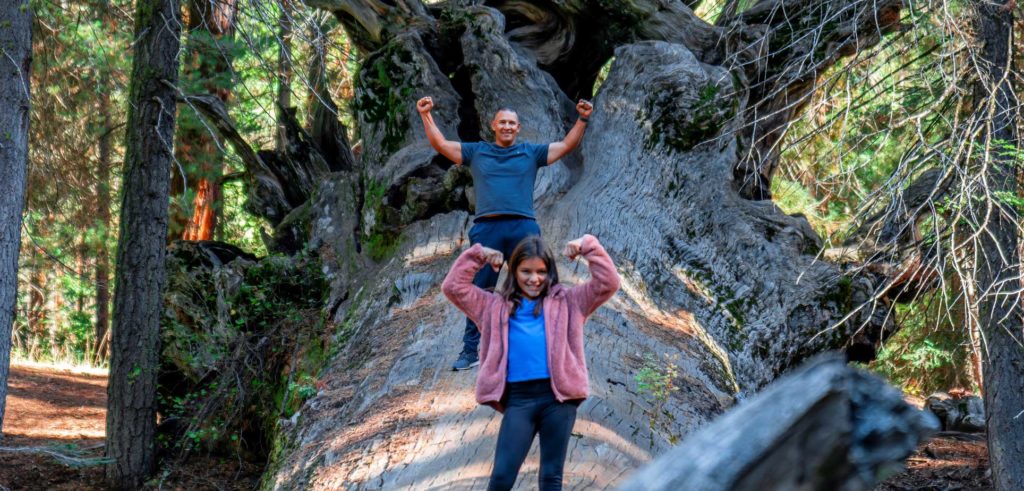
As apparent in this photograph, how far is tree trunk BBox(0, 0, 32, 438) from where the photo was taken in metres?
7.02

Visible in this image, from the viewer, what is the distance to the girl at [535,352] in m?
4.55

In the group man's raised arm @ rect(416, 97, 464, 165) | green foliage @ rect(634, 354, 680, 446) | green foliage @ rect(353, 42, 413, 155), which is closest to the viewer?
green foliage @ rect(634, 354, 680, 446)

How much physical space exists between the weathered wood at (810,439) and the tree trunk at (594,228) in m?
3.45

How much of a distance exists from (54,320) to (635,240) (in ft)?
66.9

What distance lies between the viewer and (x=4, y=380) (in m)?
7.55

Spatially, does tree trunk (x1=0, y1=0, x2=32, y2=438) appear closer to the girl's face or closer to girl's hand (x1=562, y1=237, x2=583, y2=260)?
the girl's face

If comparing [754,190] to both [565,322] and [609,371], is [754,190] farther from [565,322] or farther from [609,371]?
[565,322]

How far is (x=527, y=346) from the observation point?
466 cm

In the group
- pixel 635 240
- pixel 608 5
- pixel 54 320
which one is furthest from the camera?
pixel 54 320

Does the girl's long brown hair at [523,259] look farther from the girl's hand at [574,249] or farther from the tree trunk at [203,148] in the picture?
the tree trunk at [203,148]

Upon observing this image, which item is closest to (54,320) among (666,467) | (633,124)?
(633,124)

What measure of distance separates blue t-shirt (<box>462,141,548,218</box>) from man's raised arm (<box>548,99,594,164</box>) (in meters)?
0.06

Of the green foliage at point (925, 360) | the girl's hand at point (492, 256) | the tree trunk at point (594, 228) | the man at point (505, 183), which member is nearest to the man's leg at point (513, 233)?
the man at point (505, 183)

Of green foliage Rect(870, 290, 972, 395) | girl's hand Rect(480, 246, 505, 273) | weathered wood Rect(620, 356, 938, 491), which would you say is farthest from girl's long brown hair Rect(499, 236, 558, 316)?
green foliage Rect(870, 290, 972, 395)
